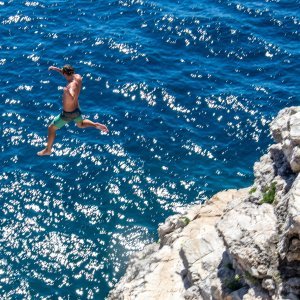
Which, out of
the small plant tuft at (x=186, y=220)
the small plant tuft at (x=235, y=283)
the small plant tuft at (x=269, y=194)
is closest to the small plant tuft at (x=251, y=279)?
the small plant tuft at (x=235, y=283)

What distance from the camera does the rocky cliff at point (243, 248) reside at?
842 inches

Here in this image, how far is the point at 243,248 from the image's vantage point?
74.1 feet

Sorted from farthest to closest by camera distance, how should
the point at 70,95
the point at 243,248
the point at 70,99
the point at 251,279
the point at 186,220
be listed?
1. the point at 186,220
2. the point at 70,99
3. the point at 70,95
4. the point at 243,248
5. the point at 251,279

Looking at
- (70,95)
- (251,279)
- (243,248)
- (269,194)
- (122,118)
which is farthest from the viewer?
(122,118)

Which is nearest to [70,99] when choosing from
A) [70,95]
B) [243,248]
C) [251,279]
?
[70,95]

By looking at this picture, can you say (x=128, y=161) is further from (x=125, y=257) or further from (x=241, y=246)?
(x=241, y=246)

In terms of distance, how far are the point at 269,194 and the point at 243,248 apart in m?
3.87

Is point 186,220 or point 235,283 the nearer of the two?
point 235,283

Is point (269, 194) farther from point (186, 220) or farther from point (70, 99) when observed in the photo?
point (70, 99)

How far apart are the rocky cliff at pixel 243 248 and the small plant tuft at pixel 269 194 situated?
1.8 inches

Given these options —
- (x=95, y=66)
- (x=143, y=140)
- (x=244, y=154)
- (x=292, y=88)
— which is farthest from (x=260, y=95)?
(x=95, y=66)

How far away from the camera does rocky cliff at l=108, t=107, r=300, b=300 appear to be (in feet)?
70.2

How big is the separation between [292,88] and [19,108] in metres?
26.3

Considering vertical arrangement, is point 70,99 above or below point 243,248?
above
